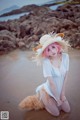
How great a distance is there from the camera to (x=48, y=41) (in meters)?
1.77

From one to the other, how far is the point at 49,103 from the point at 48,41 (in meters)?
0.43

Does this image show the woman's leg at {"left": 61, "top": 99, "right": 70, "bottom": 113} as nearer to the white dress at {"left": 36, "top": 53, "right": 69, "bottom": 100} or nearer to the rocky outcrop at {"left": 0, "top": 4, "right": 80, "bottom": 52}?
the white dress at {"left": 36, "top": 53, "right": 69, "bottom": 100}

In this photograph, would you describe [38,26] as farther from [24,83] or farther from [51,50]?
[24,83]

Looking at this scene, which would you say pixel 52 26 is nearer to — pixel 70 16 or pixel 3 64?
pixel 70 16

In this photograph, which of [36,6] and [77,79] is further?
[36,6]

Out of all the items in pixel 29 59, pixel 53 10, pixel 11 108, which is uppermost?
pixel 53 10

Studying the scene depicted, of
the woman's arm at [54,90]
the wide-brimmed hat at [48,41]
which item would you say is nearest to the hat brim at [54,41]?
the wide-brimmed hat at [48,41]

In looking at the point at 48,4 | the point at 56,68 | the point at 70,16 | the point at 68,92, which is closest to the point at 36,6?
the point at 48,4

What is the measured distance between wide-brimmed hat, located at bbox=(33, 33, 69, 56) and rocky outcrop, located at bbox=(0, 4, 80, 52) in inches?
1.8

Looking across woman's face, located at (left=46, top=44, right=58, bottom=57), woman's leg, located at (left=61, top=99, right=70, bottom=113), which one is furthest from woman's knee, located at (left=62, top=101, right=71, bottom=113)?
woman's face, located at (left=46, top=44, right=58, bottom=57)

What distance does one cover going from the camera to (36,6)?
1.95m

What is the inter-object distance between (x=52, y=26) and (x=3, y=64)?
456mm

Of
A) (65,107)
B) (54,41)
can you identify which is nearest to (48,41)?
(54,41)

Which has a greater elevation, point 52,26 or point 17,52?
point 52,26
